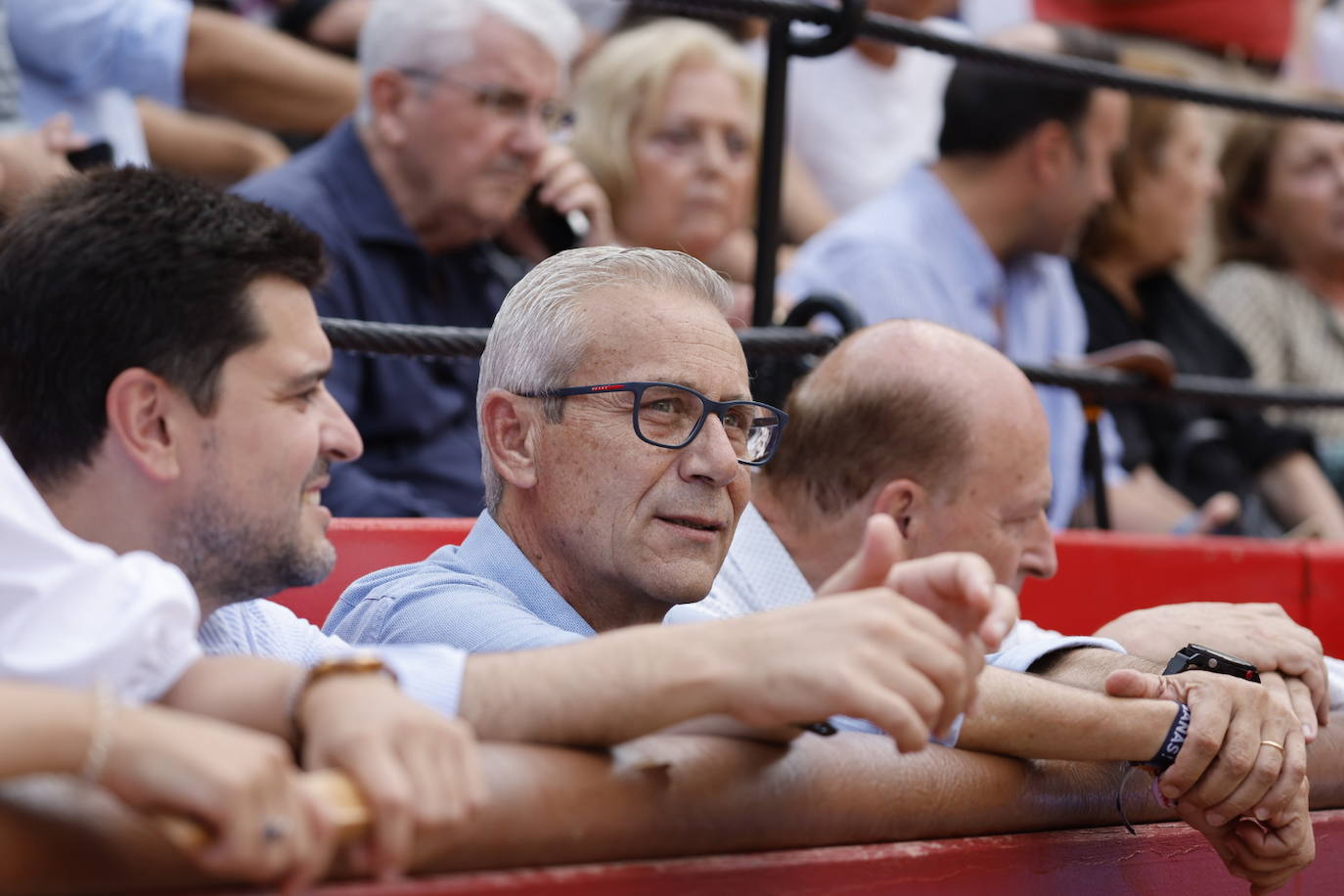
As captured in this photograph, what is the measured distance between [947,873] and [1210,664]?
1.81 feet

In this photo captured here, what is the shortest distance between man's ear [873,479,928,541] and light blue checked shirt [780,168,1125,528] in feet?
3.94

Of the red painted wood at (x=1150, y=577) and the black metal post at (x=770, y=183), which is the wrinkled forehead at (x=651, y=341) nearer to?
the black metal post at (x=770, y=183)

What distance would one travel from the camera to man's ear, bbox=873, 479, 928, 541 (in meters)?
2.28

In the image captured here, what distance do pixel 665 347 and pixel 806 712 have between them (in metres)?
0.71

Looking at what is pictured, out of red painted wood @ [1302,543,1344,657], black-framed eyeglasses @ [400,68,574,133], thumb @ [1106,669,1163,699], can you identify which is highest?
black-framed eyeglasses @ [400,68,574,133]

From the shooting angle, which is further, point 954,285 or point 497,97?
point 954,285

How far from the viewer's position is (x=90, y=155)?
2.67 m

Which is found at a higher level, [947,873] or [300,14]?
[300,14]

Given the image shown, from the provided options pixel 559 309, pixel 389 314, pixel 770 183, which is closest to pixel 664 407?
pixel 559 309

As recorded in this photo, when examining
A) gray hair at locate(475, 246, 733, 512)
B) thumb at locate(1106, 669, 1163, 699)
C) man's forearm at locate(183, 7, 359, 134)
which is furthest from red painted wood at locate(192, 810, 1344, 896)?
man's forearm at locate(183, 7, 359, 134)

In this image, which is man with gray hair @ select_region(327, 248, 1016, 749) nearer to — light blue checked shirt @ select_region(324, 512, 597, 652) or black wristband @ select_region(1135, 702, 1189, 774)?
light blue checked shirt @ select_region(324, 512, 597, 652)

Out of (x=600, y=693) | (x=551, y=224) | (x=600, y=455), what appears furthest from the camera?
(x=551, y=224)

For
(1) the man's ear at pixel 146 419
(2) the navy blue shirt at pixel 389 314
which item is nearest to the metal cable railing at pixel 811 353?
(2) the navy blue shirt at pixel 389 314

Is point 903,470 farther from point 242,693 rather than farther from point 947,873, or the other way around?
point 242,693
